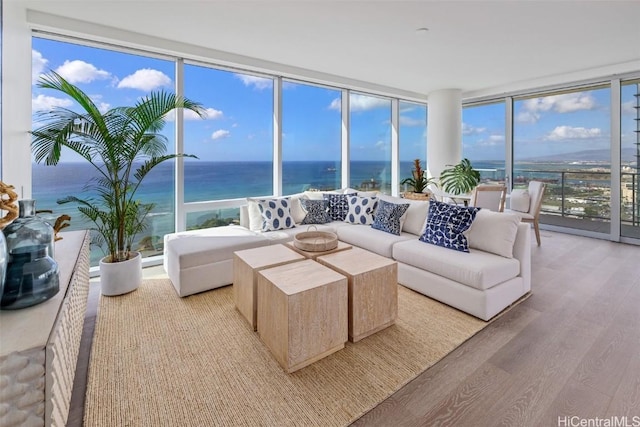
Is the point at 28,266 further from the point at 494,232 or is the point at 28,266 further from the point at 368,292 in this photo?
the point at 494,232

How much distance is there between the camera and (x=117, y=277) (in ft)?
9.71

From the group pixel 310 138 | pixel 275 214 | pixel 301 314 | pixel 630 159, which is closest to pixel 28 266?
pixel 301 314

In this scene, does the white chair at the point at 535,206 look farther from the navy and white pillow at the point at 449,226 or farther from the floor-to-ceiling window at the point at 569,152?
the navy and white pillow at the point at 449,226

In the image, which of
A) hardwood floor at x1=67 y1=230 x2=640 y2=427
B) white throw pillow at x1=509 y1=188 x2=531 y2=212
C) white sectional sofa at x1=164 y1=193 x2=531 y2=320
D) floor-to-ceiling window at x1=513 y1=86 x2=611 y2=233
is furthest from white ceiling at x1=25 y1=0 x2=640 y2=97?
hardwood floor at x1=67 y1=230 x2=640 y2=427

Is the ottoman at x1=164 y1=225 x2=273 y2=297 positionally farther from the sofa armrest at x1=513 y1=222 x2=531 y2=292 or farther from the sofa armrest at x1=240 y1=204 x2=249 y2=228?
the sofa armrest at x1=513 y1=222 x2=531 y2=292

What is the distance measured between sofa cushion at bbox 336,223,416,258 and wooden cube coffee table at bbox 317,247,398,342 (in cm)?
90

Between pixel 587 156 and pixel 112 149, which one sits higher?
pixel 587 156

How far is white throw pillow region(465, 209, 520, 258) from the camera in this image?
9.13ft

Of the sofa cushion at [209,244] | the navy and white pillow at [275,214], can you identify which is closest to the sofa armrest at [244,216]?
the navy and white pillow at [275,214]

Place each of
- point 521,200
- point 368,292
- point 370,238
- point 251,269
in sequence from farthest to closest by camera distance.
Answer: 1. point 521,200
2. point 370,238
3. point 251,269
4. point 368,292

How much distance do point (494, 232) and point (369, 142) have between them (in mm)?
3774

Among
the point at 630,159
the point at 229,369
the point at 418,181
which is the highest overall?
the point at 630,159

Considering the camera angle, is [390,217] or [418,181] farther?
[418,181]

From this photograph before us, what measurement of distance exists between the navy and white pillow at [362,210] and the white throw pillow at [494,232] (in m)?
1.45
